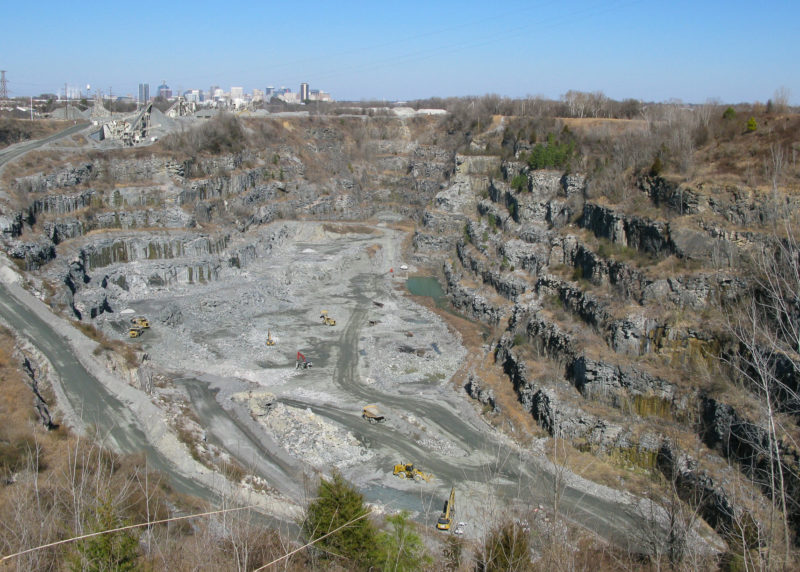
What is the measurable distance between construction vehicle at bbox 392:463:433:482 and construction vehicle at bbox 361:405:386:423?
4342 mm

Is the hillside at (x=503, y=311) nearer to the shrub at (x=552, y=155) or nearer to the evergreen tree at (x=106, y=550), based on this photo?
the shrub at (x=552, y=155)

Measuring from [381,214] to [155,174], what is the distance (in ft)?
90.9

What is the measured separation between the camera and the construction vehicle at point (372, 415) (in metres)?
29.0

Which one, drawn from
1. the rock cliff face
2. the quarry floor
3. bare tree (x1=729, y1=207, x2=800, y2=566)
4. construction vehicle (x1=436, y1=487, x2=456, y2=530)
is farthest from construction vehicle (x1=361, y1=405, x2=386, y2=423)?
bare tree (x1=729, y1=207, x2=800, y2=566)

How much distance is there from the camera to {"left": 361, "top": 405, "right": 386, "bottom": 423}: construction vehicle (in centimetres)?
2902

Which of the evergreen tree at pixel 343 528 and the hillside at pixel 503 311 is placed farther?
the hillside at pixel 503 311

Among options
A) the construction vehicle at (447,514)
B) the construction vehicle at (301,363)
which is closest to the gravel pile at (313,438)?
the construction vehicle at (447,514)

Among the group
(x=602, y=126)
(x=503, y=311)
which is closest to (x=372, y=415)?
(x=503, y=311)

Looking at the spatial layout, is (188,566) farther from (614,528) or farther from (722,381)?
(722,381)

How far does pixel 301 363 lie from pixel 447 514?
1607 cm

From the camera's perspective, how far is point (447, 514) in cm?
2141

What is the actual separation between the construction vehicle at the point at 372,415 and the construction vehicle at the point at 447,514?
6.87 m

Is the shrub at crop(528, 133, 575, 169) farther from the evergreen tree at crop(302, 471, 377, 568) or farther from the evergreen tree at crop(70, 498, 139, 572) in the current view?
the evergreen tree at crop(70, 498, 139, 572)

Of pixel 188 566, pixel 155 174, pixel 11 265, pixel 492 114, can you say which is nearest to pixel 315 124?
pixel 492 114
